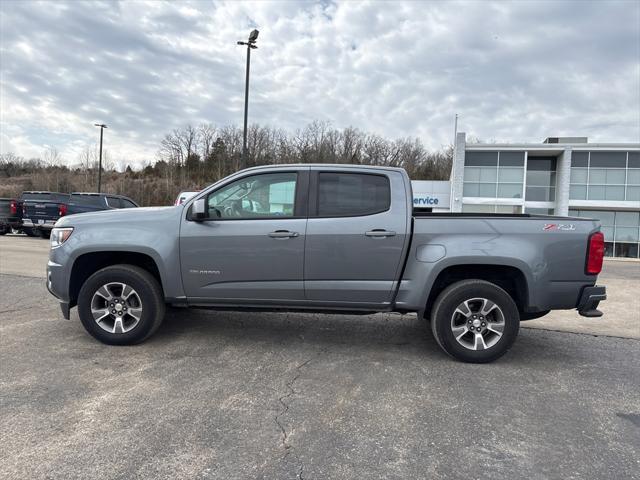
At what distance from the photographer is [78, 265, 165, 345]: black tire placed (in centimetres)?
470

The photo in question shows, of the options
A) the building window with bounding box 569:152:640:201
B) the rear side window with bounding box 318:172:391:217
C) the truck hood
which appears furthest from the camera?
the building window with bounding box 569:152:640:201

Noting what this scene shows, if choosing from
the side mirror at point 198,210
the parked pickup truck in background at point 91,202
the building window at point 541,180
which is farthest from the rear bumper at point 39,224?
the building window at point 541,180

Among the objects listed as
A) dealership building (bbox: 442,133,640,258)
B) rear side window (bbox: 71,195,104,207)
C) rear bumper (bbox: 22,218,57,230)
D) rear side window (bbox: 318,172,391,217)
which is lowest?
rear bumper (bbox: 22,218,57,230)

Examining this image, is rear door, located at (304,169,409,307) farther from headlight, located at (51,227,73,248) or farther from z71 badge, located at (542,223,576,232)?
headlight, located at (51,227,73,248)

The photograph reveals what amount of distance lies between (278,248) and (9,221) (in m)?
20.5

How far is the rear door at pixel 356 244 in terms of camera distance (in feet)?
14.8

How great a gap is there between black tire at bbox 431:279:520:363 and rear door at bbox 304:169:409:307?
1.77 ft

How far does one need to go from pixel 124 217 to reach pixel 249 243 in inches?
54.9

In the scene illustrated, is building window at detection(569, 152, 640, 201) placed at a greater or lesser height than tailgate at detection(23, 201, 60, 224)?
greater

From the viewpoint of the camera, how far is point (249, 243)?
15.0 feet

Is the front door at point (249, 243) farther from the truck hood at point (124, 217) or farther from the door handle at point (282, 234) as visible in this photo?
the truck hood at point (124, 217)

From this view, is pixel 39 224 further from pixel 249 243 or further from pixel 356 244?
pixel 356 244

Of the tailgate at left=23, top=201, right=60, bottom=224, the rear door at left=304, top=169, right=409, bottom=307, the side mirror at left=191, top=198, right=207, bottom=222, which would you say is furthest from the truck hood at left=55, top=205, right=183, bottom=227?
the tailgate at left=23, top=201, right=60, bottom=224

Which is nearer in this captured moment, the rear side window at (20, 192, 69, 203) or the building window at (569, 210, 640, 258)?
the rear side window at (20, 192, 69, 203)
